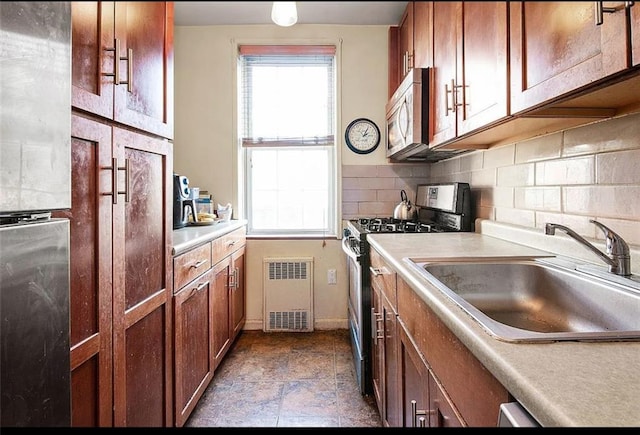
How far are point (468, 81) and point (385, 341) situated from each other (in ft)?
3.47

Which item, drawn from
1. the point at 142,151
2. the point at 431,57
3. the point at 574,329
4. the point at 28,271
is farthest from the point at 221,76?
the point at 574,329

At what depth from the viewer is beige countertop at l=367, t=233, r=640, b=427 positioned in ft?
1.20

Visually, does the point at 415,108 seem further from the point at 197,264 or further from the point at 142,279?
the point at 142,279

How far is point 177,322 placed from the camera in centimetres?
138

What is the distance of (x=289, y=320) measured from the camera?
8.64 feet

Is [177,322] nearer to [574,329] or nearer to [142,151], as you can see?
[142,151]

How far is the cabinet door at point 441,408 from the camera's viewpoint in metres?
0.69

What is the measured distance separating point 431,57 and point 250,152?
5.11 ft

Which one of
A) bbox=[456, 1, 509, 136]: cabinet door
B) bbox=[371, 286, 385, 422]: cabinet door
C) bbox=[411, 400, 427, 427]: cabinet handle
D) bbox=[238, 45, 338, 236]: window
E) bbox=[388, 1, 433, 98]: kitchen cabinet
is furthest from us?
bbox=[238, 45, 338, 236]: window

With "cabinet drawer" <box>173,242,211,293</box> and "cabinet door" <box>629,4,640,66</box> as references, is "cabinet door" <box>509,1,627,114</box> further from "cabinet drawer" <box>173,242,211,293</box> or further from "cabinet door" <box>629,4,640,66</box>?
"cabinet drawer" <box>173,242,211,293</box>

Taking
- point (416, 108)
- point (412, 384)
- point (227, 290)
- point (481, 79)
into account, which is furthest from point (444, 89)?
point (227, 290)

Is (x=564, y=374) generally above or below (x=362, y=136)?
below

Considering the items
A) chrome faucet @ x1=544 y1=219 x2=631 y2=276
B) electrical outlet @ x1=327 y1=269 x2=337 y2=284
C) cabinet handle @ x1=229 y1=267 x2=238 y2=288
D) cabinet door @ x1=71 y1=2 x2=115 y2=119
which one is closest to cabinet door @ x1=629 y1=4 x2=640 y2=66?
chrome faucet @ x1=544 y1=219 x2=631 y2=276

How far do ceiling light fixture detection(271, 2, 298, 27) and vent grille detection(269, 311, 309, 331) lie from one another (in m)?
2.55
